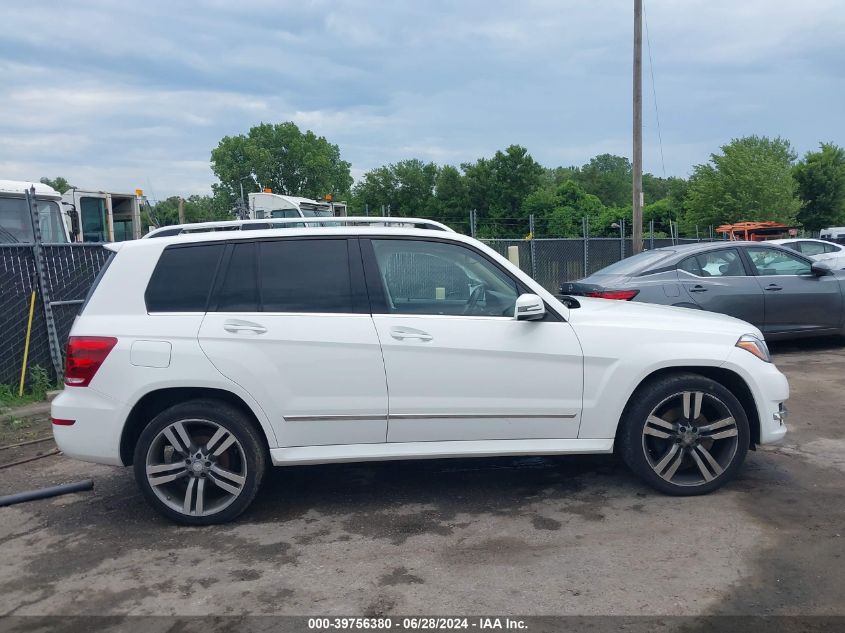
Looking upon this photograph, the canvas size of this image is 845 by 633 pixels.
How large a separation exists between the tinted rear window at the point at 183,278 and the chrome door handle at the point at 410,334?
45.5 inches

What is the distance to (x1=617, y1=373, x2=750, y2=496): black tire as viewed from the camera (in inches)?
182

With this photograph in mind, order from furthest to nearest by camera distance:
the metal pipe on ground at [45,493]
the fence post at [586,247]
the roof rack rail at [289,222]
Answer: the fence post at [586,247]
the metal pipe on ground at [45,493]
the roof rack rail at [289,222]

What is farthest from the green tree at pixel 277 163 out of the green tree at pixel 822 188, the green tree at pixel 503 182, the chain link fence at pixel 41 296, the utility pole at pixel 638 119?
the chain link fence at pixel 41 296

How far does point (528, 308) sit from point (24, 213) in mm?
11482

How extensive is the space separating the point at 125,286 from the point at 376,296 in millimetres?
1517

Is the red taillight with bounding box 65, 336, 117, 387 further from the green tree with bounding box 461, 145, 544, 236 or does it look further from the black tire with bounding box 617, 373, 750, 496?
the green tree with bounding box 461, 145, 544, 236

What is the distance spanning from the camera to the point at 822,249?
16.3m

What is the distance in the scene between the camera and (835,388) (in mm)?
7699

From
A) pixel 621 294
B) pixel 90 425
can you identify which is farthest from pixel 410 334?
pixel 621 294

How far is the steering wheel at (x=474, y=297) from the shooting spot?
4.63m

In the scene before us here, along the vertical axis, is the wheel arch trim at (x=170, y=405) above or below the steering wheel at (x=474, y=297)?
below

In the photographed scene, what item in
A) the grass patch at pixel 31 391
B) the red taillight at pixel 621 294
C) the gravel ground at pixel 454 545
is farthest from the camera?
the red taillight at pixel 621 294

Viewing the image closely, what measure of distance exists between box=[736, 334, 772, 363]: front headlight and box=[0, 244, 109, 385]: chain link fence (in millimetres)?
7163

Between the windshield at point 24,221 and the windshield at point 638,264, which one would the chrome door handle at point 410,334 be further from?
the windshield at point 24,221
